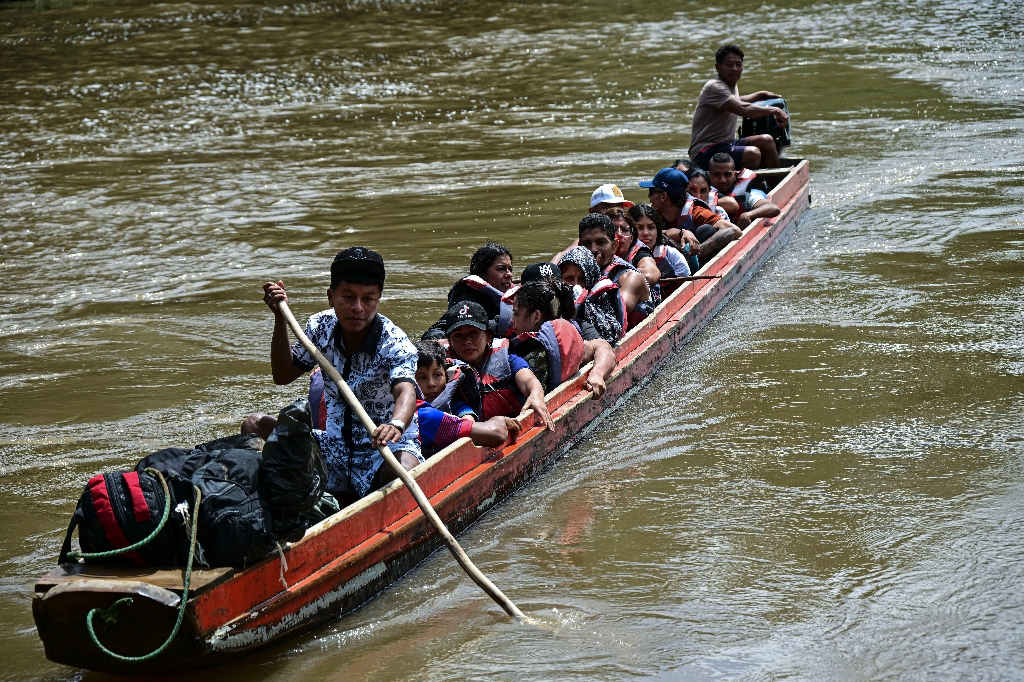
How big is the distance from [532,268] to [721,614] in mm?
2635

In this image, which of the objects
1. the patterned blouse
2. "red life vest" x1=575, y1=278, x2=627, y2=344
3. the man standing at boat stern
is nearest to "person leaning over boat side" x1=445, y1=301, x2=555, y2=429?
the man standing at boat stern

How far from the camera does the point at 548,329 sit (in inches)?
253

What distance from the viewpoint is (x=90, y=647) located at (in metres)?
4.10

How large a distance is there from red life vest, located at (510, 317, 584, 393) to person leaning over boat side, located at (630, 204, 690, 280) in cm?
190

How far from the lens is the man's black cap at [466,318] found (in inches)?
235

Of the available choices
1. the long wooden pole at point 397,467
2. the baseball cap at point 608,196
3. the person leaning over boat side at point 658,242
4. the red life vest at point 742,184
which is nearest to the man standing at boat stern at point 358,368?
the long wooden pole at point 397,467

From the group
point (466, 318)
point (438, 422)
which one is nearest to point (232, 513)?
point (438, 422)

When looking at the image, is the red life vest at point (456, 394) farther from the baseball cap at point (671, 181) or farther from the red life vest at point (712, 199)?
the red life vest at point (712, 199)

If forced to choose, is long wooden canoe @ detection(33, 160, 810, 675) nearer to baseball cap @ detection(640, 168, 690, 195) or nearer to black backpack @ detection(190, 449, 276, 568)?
black backpack @ detection(190, 449, 276, 568)

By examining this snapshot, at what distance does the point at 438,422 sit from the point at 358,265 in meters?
1.13

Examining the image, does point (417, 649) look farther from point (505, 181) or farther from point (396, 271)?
point (505, 181)

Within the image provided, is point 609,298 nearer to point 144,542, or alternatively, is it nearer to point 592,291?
point 592,291

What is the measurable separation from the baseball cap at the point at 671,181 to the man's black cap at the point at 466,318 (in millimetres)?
3306

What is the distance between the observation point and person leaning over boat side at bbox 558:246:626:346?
7191mm
